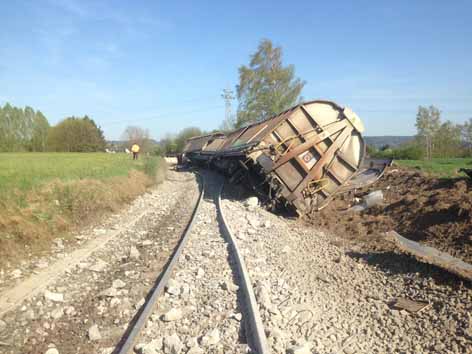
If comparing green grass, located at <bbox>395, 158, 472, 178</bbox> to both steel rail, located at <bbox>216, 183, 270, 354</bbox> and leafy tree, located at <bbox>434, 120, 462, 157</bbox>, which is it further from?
leafy tree, located at <bbox>434, 120, 462, 157</bbox>

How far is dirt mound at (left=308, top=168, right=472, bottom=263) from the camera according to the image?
21.2 ft

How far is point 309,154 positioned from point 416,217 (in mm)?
3202

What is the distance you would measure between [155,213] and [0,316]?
6470 millimetres

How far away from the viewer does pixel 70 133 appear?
71938 mm

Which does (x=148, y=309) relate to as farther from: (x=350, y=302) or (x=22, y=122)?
(x=22, y=122)

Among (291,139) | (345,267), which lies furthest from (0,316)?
(291,139)

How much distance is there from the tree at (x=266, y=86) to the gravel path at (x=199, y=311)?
3161cm

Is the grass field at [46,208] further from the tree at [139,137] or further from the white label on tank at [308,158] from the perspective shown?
the tree at [139,137]

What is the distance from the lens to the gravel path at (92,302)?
3.89 metres

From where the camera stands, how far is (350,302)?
4.69 metres

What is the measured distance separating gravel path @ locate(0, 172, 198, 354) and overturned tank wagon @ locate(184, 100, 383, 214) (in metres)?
3.14

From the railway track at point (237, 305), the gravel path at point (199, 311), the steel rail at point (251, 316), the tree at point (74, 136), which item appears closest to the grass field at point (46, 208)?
the railway track at point (237, 305)

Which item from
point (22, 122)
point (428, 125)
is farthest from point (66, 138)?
point (428, 125)

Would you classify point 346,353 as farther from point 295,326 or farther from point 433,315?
point 433,315
